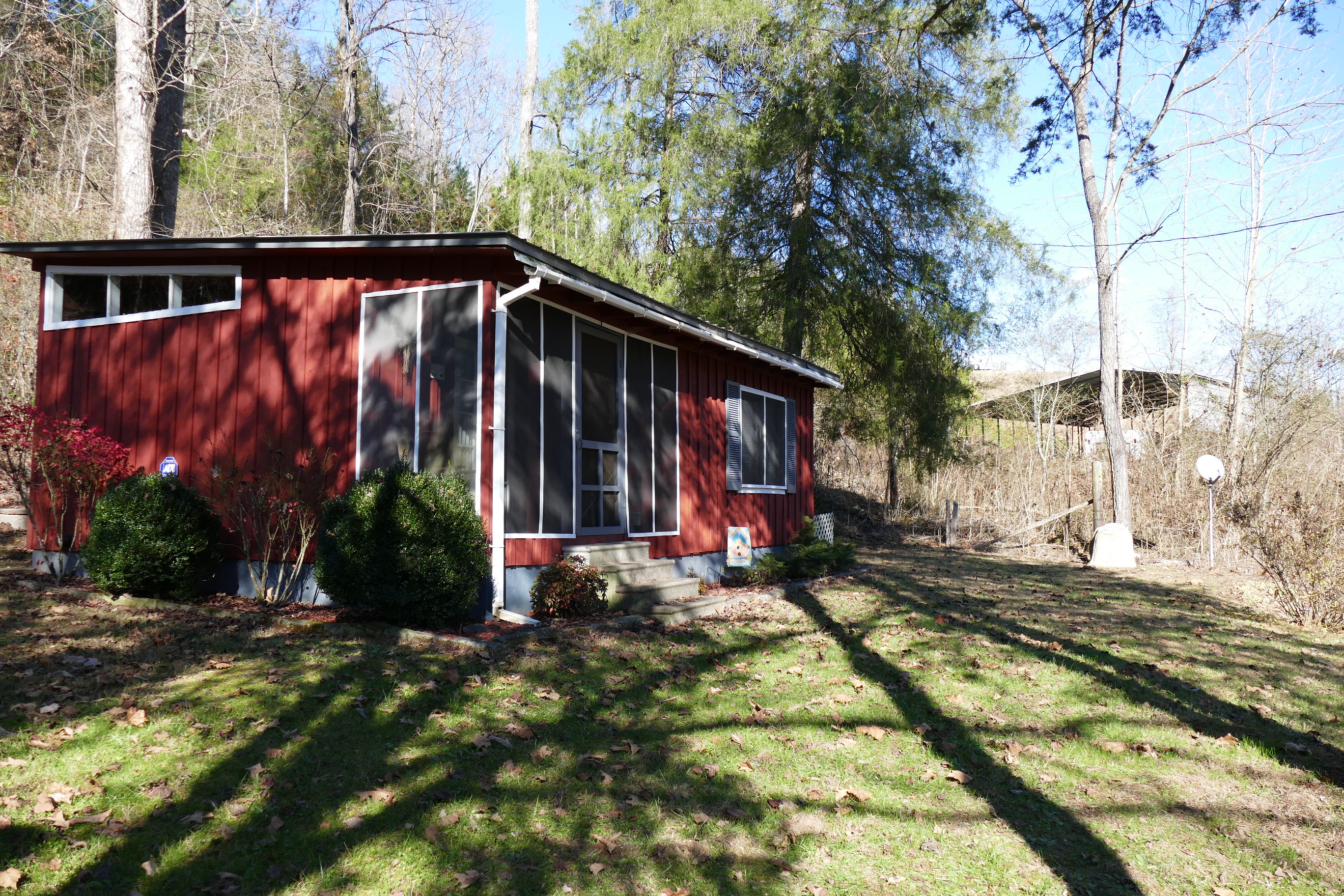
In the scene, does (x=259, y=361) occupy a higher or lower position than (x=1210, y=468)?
higher

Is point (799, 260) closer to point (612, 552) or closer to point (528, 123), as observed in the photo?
point (528, 123)

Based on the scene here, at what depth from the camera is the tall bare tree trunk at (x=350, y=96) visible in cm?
1595

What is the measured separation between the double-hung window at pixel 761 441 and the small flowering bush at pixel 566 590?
4.17 meters

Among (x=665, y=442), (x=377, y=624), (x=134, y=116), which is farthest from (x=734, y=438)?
(x=134, y=116)

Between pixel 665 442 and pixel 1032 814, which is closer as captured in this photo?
pixel 1032 814

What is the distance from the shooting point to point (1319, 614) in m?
8.66

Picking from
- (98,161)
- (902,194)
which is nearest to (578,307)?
(902,194)

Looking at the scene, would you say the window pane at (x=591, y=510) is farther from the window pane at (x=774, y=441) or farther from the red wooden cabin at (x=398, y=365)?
the window pane at (x=774, y=441)

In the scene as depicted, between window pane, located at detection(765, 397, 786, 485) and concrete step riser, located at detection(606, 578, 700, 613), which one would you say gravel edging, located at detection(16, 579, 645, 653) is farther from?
window pane, located at detection(765, 397, 786, 485)

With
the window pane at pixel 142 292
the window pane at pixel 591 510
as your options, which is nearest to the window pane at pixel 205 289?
the window pane at pixel 142 292

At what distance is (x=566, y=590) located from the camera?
7.58 meters

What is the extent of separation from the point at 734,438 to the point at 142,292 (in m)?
7.15

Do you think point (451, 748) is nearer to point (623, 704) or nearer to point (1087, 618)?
point (623, 704)

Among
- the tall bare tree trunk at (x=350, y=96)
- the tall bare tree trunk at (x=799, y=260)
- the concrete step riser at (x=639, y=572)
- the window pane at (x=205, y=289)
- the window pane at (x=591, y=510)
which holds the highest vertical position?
the tall bare tree trunk at (x=350, y=96)
